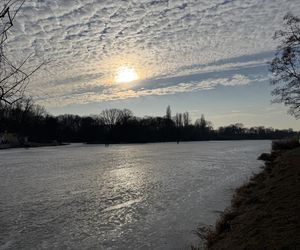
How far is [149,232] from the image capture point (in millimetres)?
12000

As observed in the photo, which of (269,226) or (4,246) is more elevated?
(269,226)

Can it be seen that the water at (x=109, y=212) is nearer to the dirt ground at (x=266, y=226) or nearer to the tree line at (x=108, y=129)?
the dirt ground at (x=266, y=226)

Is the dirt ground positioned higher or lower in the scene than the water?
higher

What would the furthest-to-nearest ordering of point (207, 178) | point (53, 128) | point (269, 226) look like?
point (53, 128) → point (207, 178) → point (269, 226)

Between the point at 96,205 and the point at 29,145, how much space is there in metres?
111

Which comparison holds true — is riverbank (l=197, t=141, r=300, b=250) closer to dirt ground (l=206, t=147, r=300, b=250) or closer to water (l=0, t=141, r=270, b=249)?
dirt ground (l=206, t=147, r=300, b=250)

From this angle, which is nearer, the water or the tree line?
the water

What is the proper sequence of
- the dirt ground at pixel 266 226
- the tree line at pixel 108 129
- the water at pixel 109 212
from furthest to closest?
A: the tree line at pixel 108 129 < the water at pixel 109 212 < the dirt ground at pixel 266 226

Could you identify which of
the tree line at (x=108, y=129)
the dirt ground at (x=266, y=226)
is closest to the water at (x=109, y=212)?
the dirt ground at (x=266, y=226)

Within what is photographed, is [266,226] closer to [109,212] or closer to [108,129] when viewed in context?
[109,212]

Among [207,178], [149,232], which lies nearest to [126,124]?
[207,178]

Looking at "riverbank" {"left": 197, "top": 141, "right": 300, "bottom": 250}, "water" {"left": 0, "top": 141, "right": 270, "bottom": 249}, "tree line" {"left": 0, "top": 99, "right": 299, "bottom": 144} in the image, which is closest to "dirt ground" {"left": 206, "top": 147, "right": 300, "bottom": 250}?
"riverbank" {"left": 197, "top": 141, "right": 300, "bottom": 250}

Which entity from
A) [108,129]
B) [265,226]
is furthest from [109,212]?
[108,129]

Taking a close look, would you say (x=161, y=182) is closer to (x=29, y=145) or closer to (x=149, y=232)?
(x=149, y=232)
